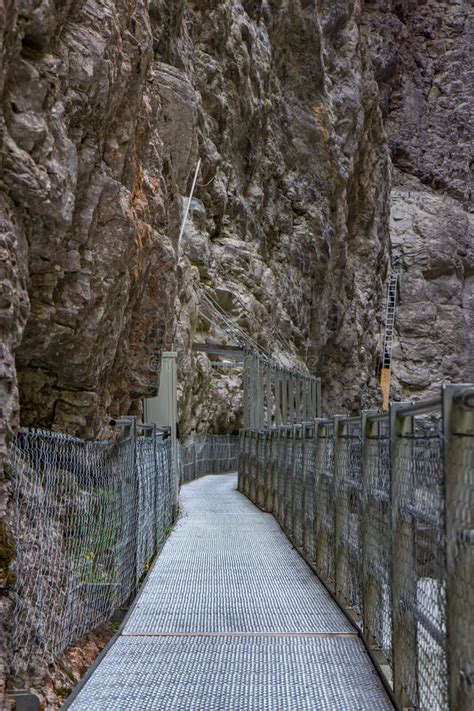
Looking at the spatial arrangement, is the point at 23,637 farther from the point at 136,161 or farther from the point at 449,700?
the point at 136,161

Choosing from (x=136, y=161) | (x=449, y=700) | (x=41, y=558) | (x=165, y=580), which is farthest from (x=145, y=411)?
(x=449, y=700)

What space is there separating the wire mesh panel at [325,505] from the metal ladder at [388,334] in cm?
5160

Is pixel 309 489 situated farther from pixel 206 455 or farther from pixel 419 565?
pixel 206 455

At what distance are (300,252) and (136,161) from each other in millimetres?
33299

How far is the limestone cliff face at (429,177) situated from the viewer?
212ft

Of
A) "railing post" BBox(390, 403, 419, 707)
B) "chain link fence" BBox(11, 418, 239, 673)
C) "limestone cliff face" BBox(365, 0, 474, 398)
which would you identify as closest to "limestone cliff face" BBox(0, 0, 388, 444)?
"chain link fence" BBox(11, 418, 239, 673)

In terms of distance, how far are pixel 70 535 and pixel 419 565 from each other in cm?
293

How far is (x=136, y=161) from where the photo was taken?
1023cm

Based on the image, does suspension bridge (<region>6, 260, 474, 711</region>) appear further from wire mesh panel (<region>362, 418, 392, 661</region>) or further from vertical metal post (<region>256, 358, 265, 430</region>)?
vertical metal post (<region>256, 358, 265, 430</region>)

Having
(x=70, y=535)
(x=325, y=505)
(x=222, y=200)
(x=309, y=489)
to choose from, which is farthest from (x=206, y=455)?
(x=70, y=535)

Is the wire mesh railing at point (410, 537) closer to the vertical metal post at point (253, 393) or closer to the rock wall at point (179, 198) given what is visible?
the rock wall at point (179, 198)

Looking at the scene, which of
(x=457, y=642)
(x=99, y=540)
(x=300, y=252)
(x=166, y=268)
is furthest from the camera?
(x=300, y=252)

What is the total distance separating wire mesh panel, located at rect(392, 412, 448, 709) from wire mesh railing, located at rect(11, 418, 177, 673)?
210 centimetres

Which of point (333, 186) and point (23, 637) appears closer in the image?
point (23, 637)
